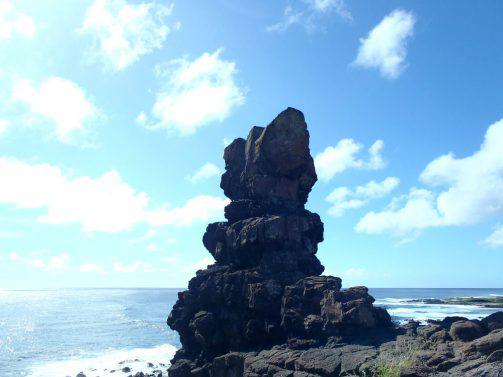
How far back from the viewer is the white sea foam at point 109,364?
2449 inches

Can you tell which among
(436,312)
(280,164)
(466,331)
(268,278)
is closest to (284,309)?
(268,278)

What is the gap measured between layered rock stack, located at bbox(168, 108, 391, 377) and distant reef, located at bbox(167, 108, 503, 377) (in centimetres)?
9

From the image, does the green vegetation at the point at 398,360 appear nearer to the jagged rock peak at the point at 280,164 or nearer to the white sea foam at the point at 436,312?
the jagged rock peak at the point at 280,164

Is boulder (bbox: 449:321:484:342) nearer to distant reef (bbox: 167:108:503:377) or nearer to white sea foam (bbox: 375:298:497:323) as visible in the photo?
distant reef (bbox: 167:108:503:377)

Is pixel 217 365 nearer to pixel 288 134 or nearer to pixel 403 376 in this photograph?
pixel 403 376

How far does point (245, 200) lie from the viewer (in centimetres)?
4675

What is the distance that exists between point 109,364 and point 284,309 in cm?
4142

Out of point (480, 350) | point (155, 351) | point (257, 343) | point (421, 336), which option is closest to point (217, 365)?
point (257, 343)

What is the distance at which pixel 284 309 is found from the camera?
119 feet

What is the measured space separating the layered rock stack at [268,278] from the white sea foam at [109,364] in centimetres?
2363

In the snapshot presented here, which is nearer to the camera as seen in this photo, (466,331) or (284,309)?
(466,331)

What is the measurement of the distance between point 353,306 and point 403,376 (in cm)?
1024

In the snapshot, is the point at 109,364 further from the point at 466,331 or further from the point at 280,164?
the point at 466,331

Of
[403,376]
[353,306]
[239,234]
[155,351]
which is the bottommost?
[155,351]
